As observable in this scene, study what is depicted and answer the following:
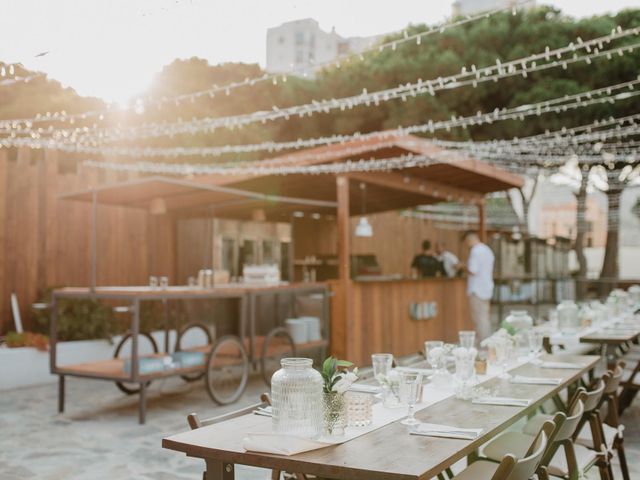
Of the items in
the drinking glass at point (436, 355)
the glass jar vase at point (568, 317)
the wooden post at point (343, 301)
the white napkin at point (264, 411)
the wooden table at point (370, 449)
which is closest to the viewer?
the wooden table at point (370, 449)

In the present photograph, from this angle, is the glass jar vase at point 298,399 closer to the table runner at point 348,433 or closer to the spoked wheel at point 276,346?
the table runner at point 348,433

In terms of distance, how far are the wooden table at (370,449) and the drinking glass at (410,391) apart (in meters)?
0.06

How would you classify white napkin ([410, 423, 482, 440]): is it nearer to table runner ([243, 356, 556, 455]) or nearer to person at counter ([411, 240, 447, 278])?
table runner ([243, 356, 556, 455])

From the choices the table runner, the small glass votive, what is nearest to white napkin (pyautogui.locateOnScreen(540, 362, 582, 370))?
the table runner

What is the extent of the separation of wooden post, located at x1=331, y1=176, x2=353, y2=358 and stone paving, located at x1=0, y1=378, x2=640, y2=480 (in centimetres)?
134

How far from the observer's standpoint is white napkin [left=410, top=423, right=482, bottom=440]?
2404mm

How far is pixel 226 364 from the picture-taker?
6.88 m

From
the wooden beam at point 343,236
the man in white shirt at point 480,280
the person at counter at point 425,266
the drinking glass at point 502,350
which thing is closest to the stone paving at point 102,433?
the drinking glass at point 502,350

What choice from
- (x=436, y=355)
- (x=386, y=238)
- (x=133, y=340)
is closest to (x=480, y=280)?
(x=133, y=340)

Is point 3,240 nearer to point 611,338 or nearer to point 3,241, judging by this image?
point 3,241

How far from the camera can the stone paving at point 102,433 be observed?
177 inches

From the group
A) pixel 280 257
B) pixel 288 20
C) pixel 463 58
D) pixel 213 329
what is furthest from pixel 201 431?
pixel 463 58

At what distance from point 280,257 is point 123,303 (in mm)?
3320

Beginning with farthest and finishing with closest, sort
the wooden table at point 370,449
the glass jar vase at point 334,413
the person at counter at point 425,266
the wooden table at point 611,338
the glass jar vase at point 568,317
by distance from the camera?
the person at counter at point 425,266 < the glass jar vase at point 568,317 < the wooden table at point 611,338 < the glass jar vase at point 334,413 < the wooden table at point 370,449
